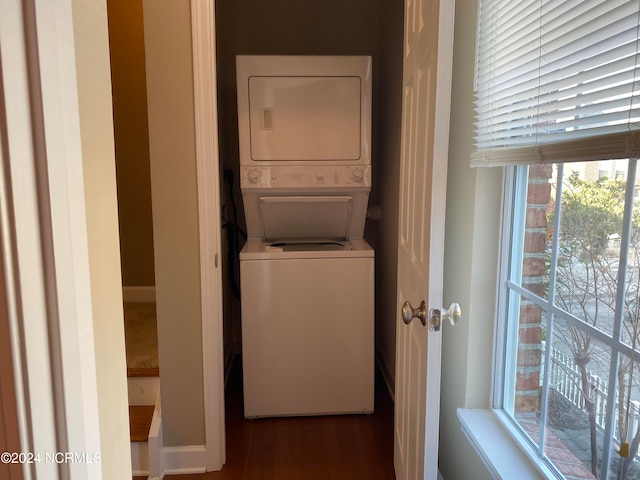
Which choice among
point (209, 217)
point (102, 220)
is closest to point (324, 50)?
point (209, 217)

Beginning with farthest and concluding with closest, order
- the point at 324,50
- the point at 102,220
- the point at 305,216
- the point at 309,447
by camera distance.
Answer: the point at 324,50
the point at 305,216
the point at 309,447
the point at 102,220

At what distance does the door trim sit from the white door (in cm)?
77

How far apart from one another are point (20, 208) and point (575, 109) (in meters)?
0.95

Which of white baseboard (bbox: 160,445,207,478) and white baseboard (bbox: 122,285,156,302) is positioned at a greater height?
white baseboard (bbox: 122,285,156,302)

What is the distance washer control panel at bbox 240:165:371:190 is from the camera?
2.40m

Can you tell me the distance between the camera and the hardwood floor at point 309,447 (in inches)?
79.2

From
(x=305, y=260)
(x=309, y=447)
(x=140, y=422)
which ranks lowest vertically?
(x=309, y=447)

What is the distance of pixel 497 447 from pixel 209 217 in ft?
4.32

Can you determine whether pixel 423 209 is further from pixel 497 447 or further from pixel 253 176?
pixel 253 176

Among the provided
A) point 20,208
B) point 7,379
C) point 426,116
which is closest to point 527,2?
point 426,116

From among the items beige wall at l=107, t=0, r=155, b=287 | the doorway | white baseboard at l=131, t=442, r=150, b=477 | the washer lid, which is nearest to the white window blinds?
the washer lid

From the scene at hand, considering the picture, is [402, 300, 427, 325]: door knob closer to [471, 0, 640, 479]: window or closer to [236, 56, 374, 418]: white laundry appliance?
[471, 0, 640, 479]: window

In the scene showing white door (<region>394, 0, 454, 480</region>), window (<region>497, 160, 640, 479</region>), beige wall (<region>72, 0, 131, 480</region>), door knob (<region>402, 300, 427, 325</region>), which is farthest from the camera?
door knob (<region>402, 300, 427, 325</region>)

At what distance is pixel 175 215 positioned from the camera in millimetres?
1883
